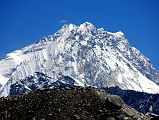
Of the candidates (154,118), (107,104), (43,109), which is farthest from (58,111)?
(154,118)

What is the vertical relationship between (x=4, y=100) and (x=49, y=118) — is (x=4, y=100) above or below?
above

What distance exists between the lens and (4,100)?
6706cm

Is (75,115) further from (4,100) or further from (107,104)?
(4,100)

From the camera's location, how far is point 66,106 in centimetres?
6347

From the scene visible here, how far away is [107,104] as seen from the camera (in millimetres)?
63562

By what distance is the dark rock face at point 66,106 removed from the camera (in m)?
61.4

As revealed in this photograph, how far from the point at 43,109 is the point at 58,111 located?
1.88 m

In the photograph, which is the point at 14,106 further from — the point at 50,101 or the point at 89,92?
the point at 89,92

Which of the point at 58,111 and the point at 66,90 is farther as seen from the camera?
the point at 66,90

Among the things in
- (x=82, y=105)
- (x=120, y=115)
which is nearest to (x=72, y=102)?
(x=82, y=105)

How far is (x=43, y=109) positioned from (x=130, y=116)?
1027 cm

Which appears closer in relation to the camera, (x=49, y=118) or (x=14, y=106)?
(x=49, y=118)

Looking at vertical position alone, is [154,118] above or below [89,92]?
below

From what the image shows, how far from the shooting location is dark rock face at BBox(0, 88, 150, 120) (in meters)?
61.4
